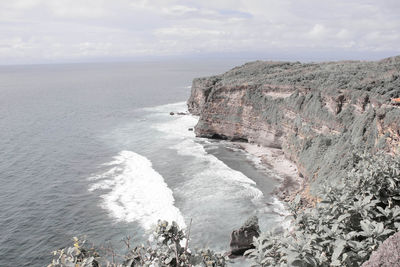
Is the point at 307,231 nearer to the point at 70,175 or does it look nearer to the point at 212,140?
the point at 70,175

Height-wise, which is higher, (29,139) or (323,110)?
(323,110)

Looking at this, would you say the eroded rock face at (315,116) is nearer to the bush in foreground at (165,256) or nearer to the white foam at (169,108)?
the bush in foreground at (165,256)

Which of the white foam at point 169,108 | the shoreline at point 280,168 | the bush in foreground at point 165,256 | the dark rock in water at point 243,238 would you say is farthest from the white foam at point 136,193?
the white foam at point 169,108

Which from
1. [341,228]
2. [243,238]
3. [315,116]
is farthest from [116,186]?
[341,228]

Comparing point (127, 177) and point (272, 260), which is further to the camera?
point (127, 177)

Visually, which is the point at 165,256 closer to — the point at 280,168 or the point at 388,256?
the point at 388,256

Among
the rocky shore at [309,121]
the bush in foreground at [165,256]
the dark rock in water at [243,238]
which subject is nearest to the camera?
the bush in foreground at [165,256]

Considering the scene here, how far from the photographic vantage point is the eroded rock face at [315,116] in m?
34.8

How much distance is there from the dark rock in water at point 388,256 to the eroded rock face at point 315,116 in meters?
15.4

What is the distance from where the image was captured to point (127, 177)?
49.2m

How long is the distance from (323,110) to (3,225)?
46.6 meters

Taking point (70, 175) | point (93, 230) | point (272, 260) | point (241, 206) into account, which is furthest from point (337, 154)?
point (70, 175)

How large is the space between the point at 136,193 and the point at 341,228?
3822cm

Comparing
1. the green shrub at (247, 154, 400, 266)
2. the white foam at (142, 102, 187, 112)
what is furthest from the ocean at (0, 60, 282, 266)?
the white foam at (142, 102, 187, 112)
